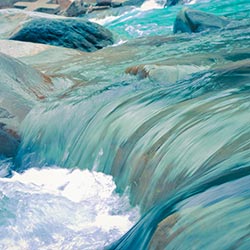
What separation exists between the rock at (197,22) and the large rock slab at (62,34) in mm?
1452

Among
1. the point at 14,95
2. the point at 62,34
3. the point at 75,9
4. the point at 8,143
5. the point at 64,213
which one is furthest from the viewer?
the point at 75,9

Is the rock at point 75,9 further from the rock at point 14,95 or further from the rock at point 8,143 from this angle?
the rock at point 8,143

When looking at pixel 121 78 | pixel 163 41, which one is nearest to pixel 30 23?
pixel 163 41

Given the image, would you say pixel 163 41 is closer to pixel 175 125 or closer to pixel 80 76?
pixel 80 76

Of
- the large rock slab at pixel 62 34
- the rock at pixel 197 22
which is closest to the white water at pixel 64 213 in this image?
the rock at pixel 197 22

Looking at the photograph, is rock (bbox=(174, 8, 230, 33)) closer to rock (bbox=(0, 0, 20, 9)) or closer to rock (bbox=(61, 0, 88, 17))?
rock (bbox=(61, 0, 88, 17))

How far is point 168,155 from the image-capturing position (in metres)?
4.35

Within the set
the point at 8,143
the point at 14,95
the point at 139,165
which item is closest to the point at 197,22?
the point at 14,95

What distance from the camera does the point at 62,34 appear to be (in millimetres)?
11469

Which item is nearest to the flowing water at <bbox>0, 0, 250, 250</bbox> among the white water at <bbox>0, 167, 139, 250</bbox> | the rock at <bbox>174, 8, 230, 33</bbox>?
the white water at <bbox>0, 167, 139, 250</bbox>

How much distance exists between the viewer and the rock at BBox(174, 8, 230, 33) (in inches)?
402

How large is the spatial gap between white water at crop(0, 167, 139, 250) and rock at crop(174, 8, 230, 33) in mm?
5350

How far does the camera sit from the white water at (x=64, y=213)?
413 centimetres

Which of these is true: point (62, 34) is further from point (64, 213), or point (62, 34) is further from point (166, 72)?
point (64, 213)
